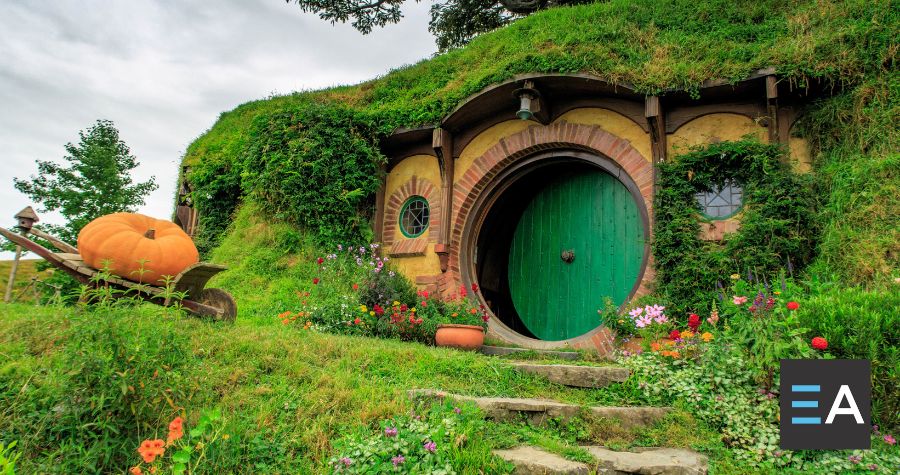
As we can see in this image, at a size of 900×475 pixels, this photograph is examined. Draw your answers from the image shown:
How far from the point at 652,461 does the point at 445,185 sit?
5114 mm

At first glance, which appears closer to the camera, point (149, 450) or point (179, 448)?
point (149, 450)

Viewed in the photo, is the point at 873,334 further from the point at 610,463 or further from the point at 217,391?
the point at 217,391

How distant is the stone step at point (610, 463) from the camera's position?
3.12m

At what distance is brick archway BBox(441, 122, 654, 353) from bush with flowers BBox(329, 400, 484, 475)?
3.19 m

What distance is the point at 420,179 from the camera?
831 centimetres

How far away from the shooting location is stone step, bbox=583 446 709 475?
127 inches

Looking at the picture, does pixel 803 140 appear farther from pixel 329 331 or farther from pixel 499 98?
pixel 329 331

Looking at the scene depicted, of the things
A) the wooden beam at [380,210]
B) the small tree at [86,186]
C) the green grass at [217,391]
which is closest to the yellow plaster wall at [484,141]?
the wooden beam at [380,210]

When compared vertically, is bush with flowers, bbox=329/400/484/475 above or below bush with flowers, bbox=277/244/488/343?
below

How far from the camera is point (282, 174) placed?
8.51 metres

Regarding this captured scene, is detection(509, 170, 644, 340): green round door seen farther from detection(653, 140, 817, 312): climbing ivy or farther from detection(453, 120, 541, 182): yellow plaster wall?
detection(453, 120, 541, 182): yellow plaster wall

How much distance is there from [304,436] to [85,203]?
45.9ft

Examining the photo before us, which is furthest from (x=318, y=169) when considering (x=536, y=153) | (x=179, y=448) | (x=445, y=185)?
(x=179, y=448)

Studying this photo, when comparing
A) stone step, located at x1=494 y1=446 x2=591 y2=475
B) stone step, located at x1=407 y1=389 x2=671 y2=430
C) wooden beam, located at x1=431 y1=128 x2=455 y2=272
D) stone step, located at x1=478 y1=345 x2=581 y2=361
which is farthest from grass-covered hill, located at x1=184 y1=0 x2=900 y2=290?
stone step, located at x1=494 y1=446 x2=591 y2=475
